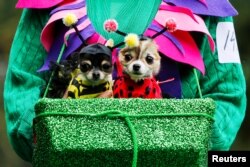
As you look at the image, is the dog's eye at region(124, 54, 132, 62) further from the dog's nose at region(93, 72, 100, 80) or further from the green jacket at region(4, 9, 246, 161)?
the green jacket at region(4, 9, 246, 161)

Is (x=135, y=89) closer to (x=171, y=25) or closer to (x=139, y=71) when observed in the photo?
(x=139, y=71)

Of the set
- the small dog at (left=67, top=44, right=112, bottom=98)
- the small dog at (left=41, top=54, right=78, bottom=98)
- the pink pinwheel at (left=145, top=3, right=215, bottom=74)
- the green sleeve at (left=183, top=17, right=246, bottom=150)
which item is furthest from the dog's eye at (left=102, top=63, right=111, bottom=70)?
the green sleeve at (left=183, top=17, right=246, bottom=150)

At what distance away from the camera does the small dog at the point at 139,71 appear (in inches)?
92.7

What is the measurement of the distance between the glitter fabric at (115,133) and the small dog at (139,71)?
16cm

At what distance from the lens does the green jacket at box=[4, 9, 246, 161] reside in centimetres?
258

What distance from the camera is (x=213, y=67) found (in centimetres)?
270

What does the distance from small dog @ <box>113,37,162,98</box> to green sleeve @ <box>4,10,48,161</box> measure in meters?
0.23

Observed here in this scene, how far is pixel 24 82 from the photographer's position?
8.68 ft

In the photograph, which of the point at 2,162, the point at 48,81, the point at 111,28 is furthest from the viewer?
the point at 2,162

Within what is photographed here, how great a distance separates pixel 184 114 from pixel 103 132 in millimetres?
178

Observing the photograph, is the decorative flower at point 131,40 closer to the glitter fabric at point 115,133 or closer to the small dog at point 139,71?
the small dog at point 139,71

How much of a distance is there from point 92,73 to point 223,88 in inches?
18.2

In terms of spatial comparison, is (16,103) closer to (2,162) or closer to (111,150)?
(111,150)

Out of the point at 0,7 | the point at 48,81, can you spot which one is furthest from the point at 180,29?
the point at 0,7
